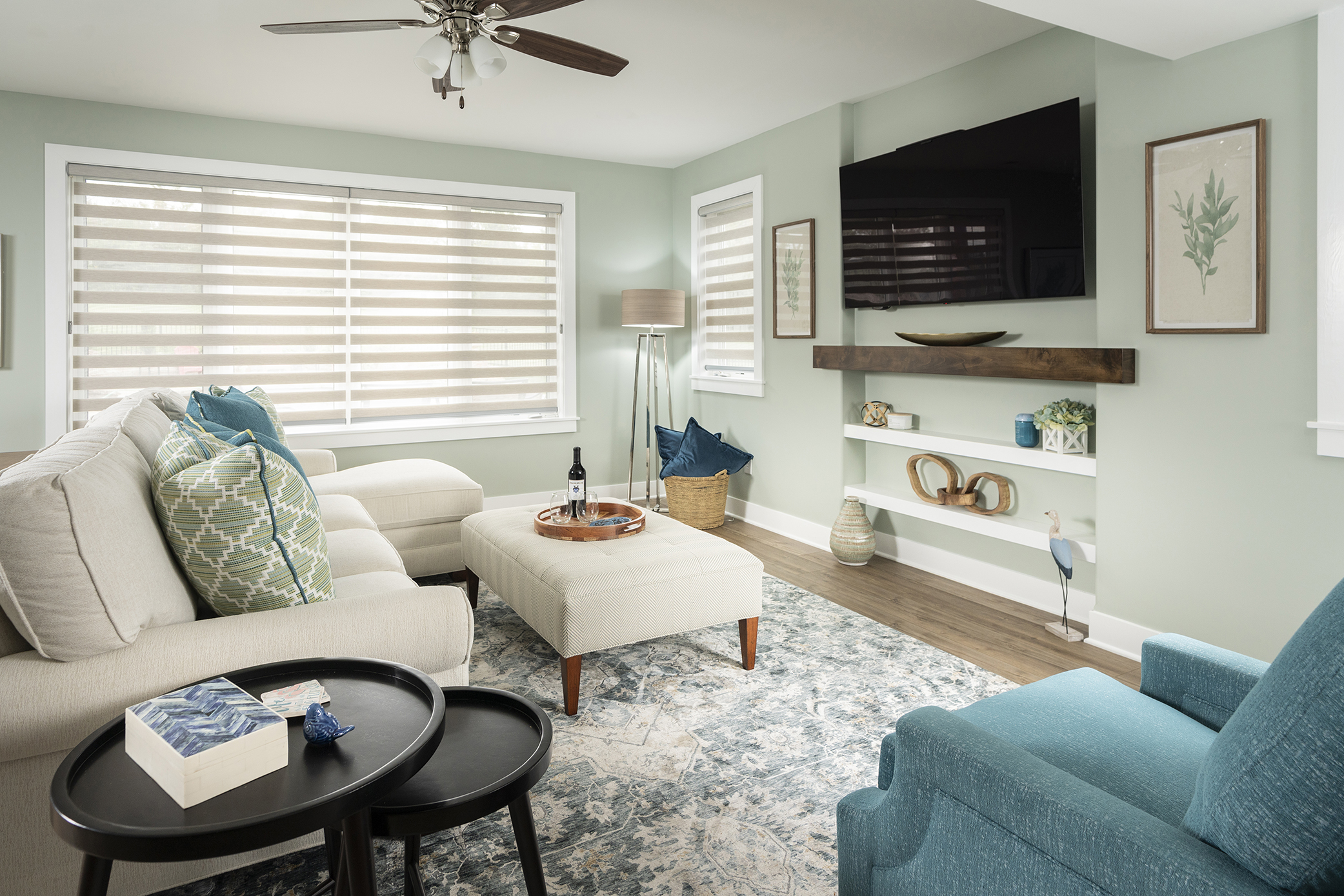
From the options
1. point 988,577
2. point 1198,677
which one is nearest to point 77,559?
point 1198,677

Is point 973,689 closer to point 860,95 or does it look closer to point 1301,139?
point 1301,139

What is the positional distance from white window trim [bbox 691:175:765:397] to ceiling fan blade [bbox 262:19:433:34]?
279cm

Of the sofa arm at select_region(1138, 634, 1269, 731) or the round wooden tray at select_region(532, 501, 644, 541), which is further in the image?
the round wooden tray at select_region(532, 501, 644, 541)

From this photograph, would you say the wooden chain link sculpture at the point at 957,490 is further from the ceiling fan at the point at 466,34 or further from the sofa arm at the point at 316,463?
the sofa arm at the point at 316,463

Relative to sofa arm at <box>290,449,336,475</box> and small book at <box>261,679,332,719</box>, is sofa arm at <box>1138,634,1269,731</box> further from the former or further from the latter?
sofa arm at <box>290,449,336,475</box>

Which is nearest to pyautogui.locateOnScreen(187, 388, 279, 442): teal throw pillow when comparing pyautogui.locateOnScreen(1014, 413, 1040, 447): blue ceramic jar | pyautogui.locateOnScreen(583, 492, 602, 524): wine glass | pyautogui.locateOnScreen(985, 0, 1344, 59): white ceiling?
pyautogui.locateOnScreen(583, 492, 602, 524): wine glass

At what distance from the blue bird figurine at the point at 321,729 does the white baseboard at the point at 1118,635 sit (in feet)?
9.26

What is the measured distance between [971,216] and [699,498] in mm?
2329

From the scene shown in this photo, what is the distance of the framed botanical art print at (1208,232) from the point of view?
252cm

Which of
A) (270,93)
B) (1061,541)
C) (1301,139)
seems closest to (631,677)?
(1061,541)

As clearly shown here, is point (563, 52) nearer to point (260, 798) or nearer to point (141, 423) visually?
point (141, 423)

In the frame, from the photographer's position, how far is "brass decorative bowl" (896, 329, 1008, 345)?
3596 mm

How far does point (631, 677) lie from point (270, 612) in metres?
1.42

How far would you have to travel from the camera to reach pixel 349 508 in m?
3.41
